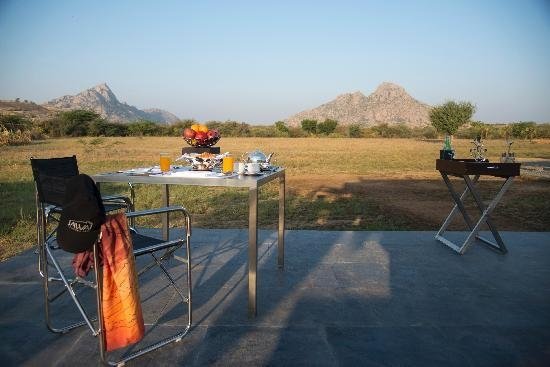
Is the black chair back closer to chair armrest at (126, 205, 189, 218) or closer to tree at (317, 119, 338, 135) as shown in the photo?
chair armrest at (126, 205, 189, 218)

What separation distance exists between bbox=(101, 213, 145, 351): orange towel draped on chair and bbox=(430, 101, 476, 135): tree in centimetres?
4757

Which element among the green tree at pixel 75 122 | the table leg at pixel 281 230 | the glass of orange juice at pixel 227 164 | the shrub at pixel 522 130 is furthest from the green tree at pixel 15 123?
the shrub at pixel 522 130

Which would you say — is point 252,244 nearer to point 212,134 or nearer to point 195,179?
point 195,179

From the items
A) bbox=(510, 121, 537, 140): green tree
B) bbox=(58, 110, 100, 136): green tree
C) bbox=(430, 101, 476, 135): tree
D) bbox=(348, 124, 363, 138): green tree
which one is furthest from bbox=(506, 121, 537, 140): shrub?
bbox=(58, 110, 100, 136): green tree

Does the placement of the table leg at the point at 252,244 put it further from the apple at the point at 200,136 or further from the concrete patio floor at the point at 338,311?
the apple at the point at 200,136

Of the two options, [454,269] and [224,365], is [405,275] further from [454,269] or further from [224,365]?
[224,365]

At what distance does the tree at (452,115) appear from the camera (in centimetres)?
4519

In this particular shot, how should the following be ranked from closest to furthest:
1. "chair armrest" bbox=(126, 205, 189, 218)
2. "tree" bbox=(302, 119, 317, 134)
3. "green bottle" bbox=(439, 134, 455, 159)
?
"chair armrest" bbox=(126, 205, 189, 218)
"green bottle" bbox=(439, 134, 455, 159)
"tree" bbox=(302, 119, 317, 134)

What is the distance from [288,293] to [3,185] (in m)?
8.36

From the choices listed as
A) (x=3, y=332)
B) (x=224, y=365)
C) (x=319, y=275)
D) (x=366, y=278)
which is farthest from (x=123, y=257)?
(x=366, y=278)

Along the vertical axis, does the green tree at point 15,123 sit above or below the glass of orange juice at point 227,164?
below

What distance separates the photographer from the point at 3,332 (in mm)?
2174

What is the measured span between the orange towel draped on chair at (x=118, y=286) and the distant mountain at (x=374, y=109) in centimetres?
12081

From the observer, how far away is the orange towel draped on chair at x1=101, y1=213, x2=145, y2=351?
5.81ft
